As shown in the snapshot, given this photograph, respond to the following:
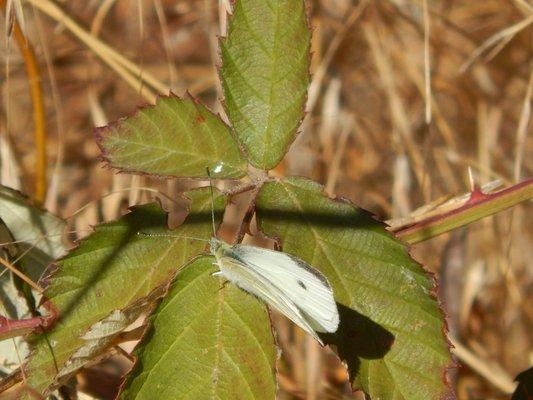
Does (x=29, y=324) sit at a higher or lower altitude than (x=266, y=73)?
lower

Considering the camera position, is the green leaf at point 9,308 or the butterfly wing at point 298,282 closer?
the butterfly wing at point 298,282

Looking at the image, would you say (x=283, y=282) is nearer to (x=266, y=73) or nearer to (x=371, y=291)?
(x=371, y=291)

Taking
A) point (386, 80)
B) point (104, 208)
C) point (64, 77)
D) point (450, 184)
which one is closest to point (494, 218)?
point (450, 184)

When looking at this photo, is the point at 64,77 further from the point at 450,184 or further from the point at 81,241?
the point at 81,241

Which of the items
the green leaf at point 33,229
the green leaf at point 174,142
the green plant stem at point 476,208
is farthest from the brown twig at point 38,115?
the green plant stem at point 476,208

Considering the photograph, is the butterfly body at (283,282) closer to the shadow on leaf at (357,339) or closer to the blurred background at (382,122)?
the shadow on leaf at (357,339)

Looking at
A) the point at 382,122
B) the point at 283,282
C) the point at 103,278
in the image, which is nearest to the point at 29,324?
the point at 103,278

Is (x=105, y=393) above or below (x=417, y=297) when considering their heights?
below
